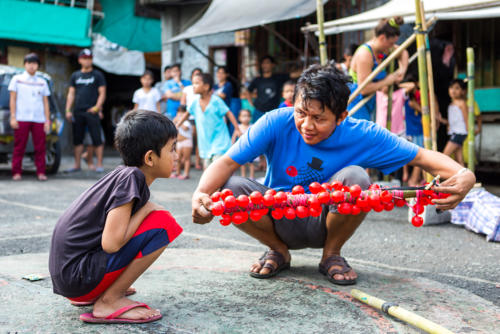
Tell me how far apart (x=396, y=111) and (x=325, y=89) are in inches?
161

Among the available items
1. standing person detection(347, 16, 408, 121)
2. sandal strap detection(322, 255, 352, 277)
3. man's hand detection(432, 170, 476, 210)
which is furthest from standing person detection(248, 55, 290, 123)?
man's hand detection(432, 170, 476, 210)

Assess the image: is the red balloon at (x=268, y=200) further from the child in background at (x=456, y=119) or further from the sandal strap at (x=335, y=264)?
the child in background at (x=456, y=119)

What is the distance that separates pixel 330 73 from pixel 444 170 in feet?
2.49

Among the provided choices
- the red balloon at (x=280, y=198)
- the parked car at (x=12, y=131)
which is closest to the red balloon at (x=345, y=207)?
the red balloon at (x=280, y=198)

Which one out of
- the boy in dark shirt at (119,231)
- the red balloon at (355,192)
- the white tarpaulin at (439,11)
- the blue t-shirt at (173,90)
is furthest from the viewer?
the blue t-shirt at (173,90)

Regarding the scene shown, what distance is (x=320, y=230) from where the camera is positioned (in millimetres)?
2980

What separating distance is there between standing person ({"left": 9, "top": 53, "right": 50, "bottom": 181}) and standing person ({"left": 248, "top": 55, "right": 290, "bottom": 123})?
3.50m

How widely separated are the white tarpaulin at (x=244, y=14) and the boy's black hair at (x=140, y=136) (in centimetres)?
553

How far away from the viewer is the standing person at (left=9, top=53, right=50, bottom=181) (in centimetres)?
751

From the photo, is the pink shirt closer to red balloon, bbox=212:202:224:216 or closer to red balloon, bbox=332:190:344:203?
red balloon, bbox=332:190:344:203

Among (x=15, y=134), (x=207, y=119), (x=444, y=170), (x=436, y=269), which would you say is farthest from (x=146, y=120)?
(x=15, y=134)

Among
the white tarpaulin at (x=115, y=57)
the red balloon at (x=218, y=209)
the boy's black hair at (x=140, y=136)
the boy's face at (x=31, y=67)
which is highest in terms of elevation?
the white tarpaulin at (x=115, y=57)

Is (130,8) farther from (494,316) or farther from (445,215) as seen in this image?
Result: (494,316)

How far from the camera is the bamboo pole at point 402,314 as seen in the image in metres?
1.99
